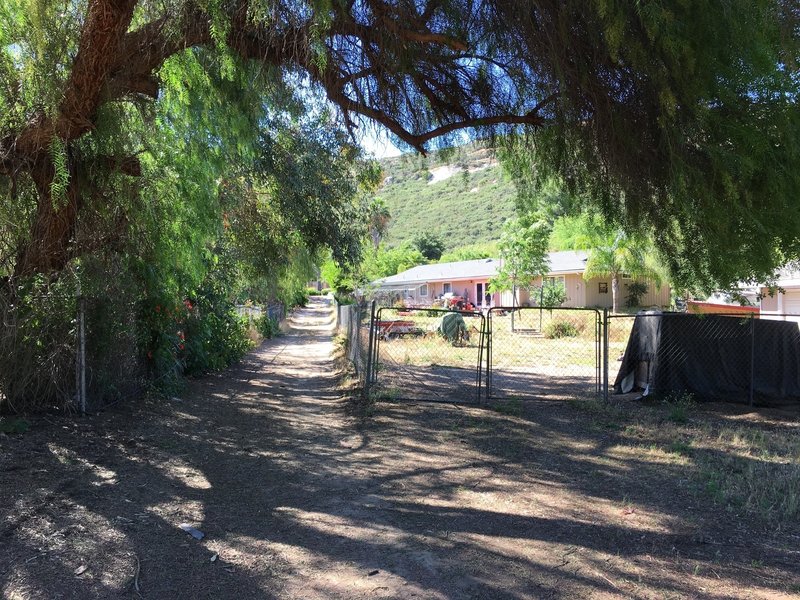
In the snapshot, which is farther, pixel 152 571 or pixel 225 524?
pixel 225 524

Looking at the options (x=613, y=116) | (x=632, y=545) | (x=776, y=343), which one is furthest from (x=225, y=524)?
(x=776, y=343)

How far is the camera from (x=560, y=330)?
25672 millimetres

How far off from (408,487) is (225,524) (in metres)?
1.76

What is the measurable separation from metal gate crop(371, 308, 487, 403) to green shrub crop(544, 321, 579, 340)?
3393mm

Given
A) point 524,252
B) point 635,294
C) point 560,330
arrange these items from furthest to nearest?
point 635,294 → point 524,252 → point 560,330

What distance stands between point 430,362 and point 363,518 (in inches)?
469

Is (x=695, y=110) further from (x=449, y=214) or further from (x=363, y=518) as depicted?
(x=449, y=214)

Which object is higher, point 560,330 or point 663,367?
point 663,367

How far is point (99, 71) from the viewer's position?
18.5 ft

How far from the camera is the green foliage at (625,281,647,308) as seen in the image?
114ft

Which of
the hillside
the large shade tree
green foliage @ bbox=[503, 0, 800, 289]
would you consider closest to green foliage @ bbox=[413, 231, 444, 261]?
the hillside

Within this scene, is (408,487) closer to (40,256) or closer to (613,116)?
(613,116)

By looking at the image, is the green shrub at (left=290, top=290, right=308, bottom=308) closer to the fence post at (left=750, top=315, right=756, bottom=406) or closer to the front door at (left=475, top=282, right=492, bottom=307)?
the front door at (left=475, top=282, right=492, bottom=307)

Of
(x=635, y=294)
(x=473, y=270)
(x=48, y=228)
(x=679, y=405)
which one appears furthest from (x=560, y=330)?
(x=48, y=228)
